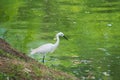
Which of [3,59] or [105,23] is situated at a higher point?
[3,59]

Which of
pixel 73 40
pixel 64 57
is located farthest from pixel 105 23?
pixel 64 57

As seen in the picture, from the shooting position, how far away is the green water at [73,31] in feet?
50.3

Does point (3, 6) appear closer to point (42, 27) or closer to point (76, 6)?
point (76, 6)

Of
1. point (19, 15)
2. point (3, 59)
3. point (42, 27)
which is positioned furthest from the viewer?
point (19, 15)

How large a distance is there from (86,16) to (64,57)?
1031cm

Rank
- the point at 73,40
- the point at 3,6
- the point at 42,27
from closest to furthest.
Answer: the point at 73,40, the point at 42,27, the point at 3,6

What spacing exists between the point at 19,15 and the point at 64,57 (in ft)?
37.2

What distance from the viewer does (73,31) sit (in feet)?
72.8

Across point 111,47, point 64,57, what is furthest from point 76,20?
point 64,57

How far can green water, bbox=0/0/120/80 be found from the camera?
15.3m

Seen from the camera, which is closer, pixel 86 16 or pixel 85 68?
Answer: pixel 85 68

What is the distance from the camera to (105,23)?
24.6m

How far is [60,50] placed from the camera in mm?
18078

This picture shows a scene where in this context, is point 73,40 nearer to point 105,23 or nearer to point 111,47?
point 111,47
